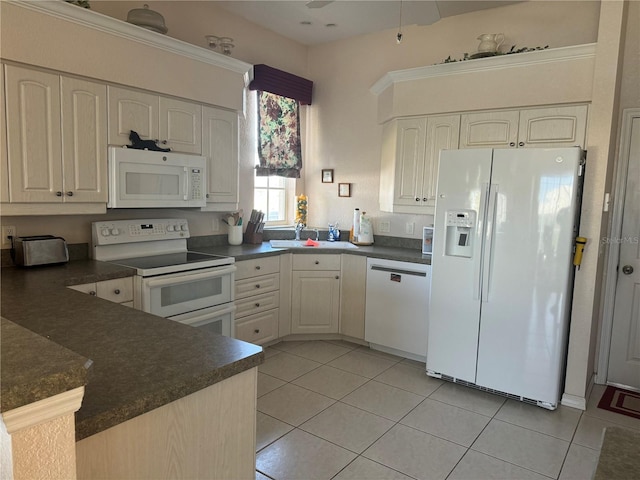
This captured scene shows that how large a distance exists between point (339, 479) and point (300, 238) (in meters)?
2.78

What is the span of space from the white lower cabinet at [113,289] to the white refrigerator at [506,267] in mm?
2110

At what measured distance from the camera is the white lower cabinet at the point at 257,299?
142 inches

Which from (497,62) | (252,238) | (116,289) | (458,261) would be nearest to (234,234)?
(252,238)

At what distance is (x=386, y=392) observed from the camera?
10.4 ft

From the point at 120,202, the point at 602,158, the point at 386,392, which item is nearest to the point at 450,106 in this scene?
the point at 602,158

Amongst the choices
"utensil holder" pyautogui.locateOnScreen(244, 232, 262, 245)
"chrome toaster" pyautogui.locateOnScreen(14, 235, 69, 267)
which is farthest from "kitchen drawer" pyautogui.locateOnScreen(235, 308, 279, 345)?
"chrome toaster" pyautogui.locateOnScreen(14, 235, 69, 267)

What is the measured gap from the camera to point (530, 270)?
9.54ft

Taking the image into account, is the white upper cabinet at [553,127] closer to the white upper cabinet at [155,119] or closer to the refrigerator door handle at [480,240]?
the refrigerator door handle at [480,240]

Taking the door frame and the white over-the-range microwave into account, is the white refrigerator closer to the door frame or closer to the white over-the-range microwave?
the door frame

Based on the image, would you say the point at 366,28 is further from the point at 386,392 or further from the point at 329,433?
the point at 329,433

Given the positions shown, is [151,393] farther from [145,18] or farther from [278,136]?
[278,136]

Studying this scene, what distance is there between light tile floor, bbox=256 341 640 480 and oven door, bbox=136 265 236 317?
0.71 metres

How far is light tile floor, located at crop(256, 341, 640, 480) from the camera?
2305mm

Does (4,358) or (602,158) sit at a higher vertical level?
(602,158)
